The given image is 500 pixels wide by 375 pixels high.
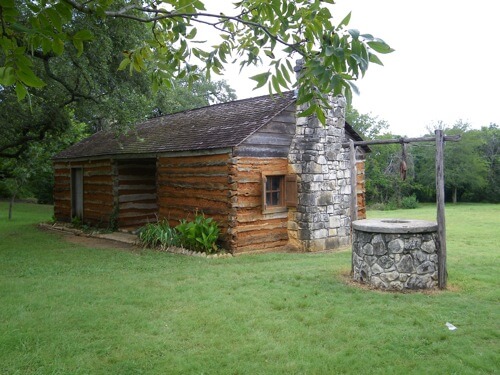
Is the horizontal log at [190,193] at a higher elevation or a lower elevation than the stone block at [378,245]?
higher

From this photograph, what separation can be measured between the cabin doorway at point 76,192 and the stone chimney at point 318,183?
9.80m

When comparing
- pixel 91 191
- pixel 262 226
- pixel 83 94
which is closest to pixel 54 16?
pixel 262 226

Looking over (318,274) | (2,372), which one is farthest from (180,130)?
(2,372)

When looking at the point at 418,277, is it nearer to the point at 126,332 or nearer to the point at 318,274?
the point at 318,274

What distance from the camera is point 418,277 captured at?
7316 millimetres

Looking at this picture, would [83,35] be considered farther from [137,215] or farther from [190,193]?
[137,215]

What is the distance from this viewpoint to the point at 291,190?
39.2 feet

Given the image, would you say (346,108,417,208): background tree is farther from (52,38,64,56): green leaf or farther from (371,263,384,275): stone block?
(52,38,64,56): green leaf

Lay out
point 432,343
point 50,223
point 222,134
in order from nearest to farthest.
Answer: point 432,343, point 222,134, point 50,223

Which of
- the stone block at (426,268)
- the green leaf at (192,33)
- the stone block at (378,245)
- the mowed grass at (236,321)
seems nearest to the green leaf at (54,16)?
the green leaf at (192,33)

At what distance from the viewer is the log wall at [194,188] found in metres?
11.2

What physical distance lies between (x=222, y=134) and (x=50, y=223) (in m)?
10.4

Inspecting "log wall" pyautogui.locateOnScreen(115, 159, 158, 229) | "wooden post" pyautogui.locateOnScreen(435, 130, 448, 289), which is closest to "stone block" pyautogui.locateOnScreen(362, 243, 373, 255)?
"wooden post" pyautogui.locateOnScreen(435, 130, 448, 289)

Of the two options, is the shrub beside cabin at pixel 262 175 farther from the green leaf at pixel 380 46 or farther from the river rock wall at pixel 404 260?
the green leaf at pixel 380 46
